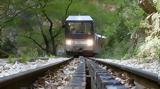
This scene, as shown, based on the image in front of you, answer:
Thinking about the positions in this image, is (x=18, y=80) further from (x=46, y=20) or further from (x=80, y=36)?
(x=46, y=20)

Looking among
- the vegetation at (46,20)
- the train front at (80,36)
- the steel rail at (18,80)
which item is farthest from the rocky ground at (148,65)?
the vegetation at (46,20)

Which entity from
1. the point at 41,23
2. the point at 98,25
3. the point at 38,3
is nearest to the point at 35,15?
the point at 41,23

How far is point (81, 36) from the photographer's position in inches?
1250

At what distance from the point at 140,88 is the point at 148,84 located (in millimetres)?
279

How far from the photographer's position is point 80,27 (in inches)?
1278

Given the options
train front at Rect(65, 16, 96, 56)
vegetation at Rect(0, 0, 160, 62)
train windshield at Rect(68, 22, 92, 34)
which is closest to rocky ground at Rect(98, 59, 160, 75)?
train front at Rect(65, 16, 96, 56)

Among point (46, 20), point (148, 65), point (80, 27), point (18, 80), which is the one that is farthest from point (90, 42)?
point (18, 80)

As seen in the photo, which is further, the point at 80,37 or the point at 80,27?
the point at 80,27

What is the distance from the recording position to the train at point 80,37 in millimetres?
31141

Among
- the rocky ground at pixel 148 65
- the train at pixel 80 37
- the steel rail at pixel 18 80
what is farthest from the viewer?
the train at pixel 80 37

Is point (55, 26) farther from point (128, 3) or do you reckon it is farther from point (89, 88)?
point (89, 88)

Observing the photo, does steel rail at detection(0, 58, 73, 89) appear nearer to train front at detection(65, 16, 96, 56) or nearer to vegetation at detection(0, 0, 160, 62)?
train front at detection(65, 16, 96, 56)

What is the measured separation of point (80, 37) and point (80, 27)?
1156 millimetres

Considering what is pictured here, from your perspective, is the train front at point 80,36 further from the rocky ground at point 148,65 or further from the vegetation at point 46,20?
the rocky ground at point 148,65
